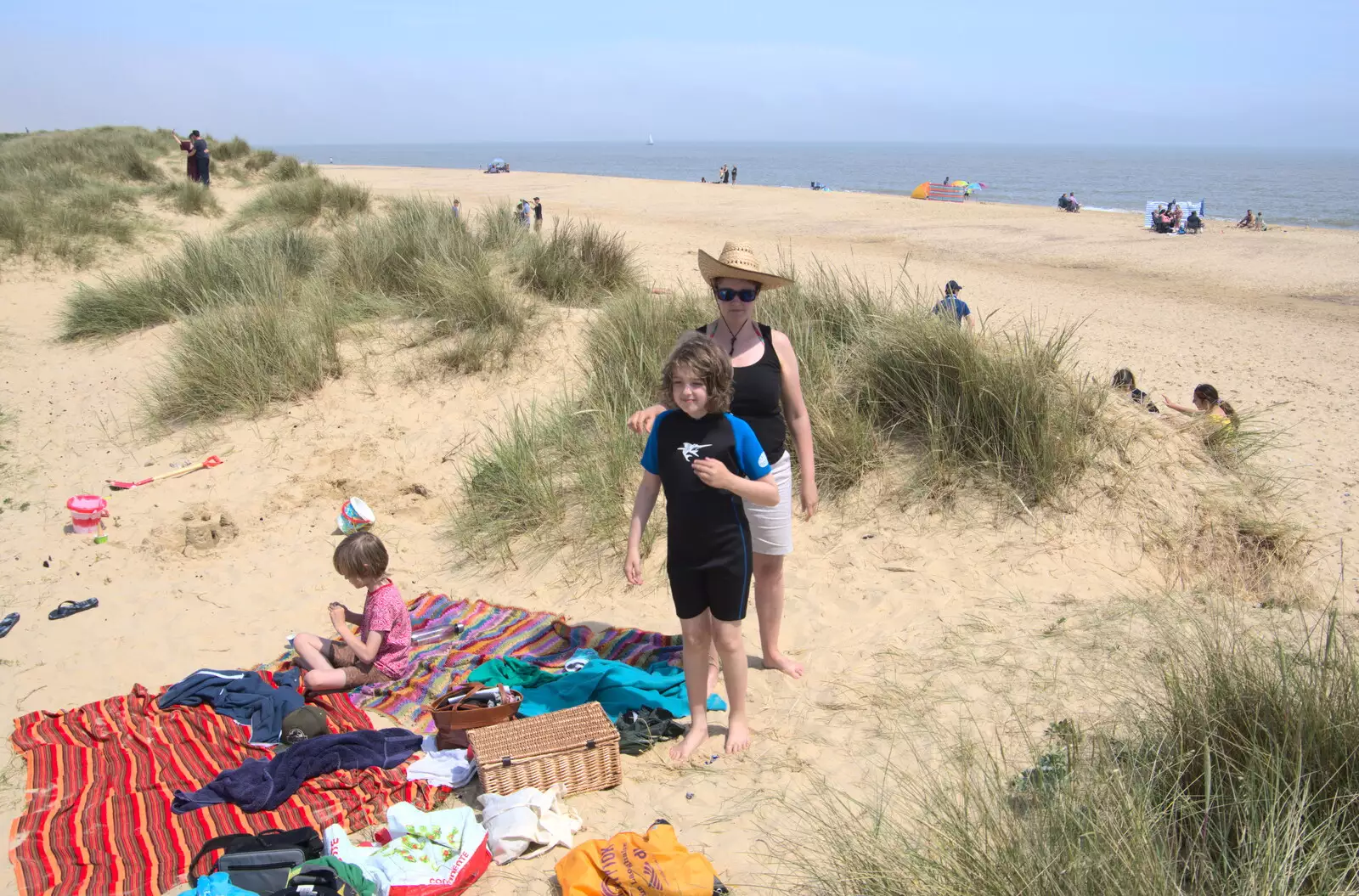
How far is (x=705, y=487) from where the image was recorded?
3277mm

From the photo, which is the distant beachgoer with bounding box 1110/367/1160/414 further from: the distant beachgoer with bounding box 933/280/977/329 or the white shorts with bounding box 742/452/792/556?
the white shorts with bounding box 742/452/792/556

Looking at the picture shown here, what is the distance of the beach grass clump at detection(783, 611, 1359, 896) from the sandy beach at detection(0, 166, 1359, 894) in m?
0.48

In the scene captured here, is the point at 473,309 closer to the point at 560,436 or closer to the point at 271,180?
the point at 560,436

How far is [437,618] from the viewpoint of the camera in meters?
5.00

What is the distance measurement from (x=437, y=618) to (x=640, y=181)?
40.2 metres

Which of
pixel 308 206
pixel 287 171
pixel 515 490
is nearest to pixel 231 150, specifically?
pixel 287 171

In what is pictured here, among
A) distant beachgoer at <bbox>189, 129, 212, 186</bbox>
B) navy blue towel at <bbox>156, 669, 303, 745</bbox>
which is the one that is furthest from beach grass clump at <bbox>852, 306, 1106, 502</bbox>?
distant beachgoer at <bbox>189, 129, 212, 186</bbox>

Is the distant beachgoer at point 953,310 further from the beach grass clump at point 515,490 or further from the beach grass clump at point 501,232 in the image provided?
the beach grass clump at point 501,232

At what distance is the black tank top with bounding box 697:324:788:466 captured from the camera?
3594mm

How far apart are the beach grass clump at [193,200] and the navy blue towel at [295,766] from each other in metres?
17.3

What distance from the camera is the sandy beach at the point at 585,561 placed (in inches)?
142

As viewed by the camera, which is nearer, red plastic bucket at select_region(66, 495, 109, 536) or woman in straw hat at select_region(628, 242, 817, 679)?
woman in straw hat at select_region(628, 242, 817, 679)

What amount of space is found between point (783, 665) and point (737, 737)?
679 mm

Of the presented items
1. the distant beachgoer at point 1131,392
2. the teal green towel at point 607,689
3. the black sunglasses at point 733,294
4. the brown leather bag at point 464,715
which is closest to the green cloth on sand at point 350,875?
the brown leather bag at point 464,715
